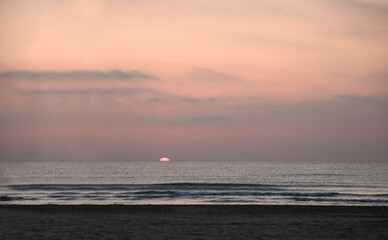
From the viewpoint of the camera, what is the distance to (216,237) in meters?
15.9

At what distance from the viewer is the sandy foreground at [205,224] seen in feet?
53.0

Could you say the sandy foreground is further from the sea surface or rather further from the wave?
the wave

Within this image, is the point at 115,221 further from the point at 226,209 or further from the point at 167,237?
the point at 226,209

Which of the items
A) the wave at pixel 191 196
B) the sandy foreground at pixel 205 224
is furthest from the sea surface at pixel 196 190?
the sandy foreground at pixel 205 224

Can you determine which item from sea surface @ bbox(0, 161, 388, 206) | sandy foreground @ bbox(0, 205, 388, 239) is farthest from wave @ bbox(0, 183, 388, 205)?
sandy foreground @ bbox(0, 205, 388, 239)

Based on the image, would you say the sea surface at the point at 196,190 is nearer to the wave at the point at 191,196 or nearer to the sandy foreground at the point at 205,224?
the wave at the point at 191,196

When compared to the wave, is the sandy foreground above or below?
below

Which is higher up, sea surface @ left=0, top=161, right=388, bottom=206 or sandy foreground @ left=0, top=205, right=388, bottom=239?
sea surface @ left=0, top=161, right=388, bottom=206

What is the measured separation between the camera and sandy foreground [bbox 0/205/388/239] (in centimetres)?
1614

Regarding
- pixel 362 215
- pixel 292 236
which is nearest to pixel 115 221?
pixel 292 236

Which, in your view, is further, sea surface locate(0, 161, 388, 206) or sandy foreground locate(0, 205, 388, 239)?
sea surface locate(0, 161, 388, 206)

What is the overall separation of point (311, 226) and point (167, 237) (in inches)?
264

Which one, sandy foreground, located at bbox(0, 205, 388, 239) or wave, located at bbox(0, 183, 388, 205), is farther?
wave, located at bbox(0, 183, 388, 205)

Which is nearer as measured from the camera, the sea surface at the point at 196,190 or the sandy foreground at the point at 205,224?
the sandy foreground at the point at 205,224
